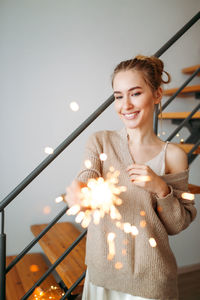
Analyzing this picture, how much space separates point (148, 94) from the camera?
0.98 metres

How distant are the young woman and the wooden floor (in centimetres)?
155

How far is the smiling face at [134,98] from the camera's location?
956 mm

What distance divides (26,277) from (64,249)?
356mm

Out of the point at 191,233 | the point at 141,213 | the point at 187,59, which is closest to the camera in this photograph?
the point at 141,213

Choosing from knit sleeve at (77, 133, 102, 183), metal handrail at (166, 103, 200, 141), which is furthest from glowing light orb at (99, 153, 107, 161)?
metal handrail at (166, 103, 200, 141)

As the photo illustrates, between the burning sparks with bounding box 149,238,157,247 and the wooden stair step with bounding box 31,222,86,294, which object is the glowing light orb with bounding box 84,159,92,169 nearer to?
the burning sparks with bounding box 149,238,157,247

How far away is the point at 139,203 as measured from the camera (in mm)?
952

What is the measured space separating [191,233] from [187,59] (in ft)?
5.57

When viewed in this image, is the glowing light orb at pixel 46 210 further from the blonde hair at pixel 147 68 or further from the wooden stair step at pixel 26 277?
the blonde hair at pixel 147 68

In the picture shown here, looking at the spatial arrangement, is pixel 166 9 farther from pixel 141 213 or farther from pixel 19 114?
pixel 141 213

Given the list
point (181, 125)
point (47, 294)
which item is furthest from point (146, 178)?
point (47, 294)

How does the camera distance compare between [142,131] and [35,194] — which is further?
[35,194]

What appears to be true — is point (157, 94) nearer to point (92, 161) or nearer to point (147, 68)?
point (147, 68)

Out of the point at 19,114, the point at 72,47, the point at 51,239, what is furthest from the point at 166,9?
the point at 51,239
